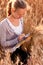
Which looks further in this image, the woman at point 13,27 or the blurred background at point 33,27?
the blurred background at point 33,27

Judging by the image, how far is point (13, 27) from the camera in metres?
1.28

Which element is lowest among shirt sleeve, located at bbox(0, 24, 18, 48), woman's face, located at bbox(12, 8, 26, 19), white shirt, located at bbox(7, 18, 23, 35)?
shirt sleeve, located at bbox(0, 24, 18, 48)

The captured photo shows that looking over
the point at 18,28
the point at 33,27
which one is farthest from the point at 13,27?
the point at 33,27

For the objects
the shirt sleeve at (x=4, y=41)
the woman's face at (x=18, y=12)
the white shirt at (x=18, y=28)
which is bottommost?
the shirt sleeve at (x=4, y=41)

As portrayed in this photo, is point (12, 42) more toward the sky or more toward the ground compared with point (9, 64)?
more toward the sky

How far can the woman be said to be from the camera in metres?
1.23

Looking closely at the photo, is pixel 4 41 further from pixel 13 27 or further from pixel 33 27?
pixel 33 27

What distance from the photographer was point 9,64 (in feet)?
4.35

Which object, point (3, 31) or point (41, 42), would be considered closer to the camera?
point (3, 31)

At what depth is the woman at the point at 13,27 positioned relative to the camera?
1229mm

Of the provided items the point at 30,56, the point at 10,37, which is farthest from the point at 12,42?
the point at 30,56

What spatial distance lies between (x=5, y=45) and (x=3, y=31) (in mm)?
81

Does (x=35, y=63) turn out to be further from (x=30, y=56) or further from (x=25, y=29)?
(x=25, y=29)

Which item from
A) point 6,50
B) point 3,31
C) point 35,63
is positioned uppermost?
point 3,31
